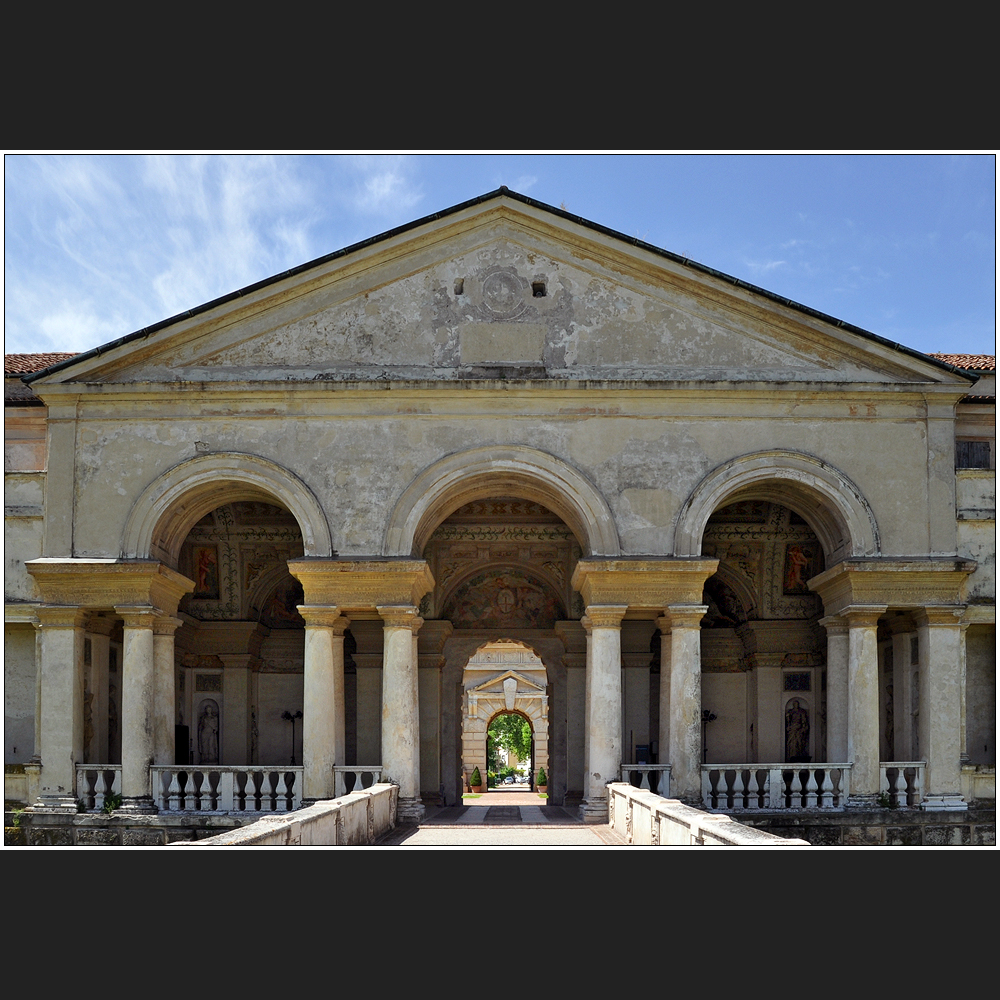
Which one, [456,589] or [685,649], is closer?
[685,649]

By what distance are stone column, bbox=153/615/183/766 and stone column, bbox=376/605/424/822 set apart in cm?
368

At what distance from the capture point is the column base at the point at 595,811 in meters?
19.0

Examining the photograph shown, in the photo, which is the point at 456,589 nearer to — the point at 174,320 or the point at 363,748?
the point at 363,748

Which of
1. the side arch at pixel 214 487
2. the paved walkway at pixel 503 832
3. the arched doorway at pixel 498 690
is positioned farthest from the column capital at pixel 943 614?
the arched doorway at pixel 498 690

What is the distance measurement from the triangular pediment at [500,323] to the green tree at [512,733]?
35746 millimetres

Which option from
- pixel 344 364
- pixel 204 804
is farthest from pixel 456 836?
pixel 344 364

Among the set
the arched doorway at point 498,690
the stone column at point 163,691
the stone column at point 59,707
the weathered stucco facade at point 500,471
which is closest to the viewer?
the stone column at point 59,707

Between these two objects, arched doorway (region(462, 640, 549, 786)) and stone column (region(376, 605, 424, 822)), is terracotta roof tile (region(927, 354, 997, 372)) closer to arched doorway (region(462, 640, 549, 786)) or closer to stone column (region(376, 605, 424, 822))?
stone column (region(376, 605, 424, 822))

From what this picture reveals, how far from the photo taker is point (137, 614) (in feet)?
63.9

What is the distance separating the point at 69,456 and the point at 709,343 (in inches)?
425

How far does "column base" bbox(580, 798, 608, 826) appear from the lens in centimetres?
1895

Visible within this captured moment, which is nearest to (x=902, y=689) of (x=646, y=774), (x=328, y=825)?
(x=646, y=774)

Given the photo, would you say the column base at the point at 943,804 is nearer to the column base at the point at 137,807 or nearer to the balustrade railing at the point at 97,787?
the column base at the point at 137,807

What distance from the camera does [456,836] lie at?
683 inches
